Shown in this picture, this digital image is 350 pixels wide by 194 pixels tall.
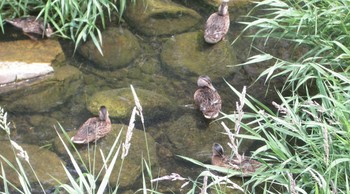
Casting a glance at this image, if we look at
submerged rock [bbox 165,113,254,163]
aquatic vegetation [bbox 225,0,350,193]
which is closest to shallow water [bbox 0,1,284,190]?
submerged rock [bbox 165,113,254,163]

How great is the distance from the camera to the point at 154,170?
517cm

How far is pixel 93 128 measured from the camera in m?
5.34

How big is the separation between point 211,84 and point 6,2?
2570mm

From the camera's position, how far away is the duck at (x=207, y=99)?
227 inches

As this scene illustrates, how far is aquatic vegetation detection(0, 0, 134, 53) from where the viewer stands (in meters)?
6.43

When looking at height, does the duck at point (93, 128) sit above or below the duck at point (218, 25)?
below

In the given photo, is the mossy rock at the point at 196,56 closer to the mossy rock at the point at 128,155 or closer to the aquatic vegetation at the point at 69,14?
the aquatic vegetation at the point at 69,14

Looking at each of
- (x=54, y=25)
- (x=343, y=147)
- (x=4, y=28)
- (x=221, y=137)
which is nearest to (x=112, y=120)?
(x=221, y=137)

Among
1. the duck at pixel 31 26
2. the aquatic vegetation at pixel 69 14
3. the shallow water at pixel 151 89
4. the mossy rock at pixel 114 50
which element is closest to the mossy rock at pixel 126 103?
the shallow water at pixel 151 89

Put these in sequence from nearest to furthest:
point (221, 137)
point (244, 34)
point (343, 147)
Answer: point (343, 147) < point (221, 137) < point (244, 34)

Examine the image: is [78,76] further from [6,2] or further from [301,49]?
[301,49]

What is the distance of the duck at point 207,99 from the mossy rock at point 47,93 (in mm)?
1305

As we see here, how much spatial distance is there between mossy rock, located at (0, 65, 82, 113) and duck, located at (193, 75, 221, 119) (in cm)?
130

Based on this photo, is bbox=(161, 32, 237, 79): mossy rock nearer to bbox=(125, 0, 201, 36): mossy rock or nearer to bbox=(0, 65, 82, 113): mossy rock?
bbox=(125, 0, 201, 36): mossy rock
